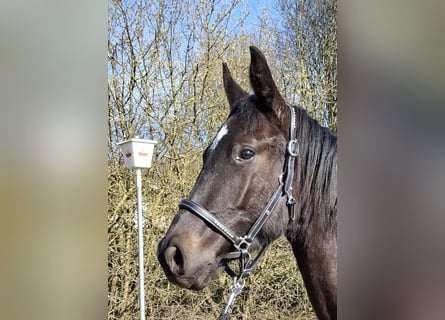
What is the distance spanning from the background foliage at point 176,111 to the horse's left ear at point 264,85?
0.66 meters

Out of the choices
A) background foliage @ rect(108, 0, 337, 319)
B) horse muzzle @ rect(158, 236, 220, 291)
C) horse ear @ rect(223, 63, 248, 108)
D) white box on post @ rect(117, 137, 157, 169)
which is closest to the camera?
horse muzzle @ rect(158, 236, 220, 291)

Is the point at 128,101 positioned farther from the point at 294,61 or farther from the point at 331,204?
the point at 331,204

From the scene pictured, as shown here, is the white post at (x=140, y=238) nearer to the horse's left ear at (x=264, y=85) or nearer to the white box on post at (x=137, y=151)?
the white box on post at (x=137, y=151)

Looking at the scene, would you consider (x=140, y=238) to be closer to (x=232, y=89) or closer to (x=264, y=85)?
(x=232, y=89)

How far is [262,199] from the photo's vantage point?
144cm

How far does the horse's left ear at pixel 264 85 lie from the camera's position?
4.71 ft

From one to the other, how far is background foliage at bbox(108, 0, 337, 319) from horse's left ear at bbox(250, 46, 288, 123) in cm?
66

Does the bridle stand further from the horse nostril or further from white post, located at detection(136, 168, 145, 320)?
white post, located at detection(136, 168, 145, 320)

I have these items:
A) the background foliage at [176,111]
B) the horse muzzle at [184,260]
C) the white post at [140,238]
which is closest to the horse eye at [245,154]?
the horse muzzle at [184,260]

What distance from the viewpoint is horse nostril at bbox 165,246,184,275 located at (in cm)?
139

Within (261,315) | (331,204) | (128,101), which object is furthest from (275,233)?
(128,101)

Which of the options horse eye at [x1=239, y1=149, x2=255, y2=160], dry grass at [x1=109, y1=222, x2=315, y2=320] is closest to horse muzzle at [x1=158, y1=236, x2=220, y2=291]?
horse eye at [x1=239, y1=149, x2=255, y2=160]
